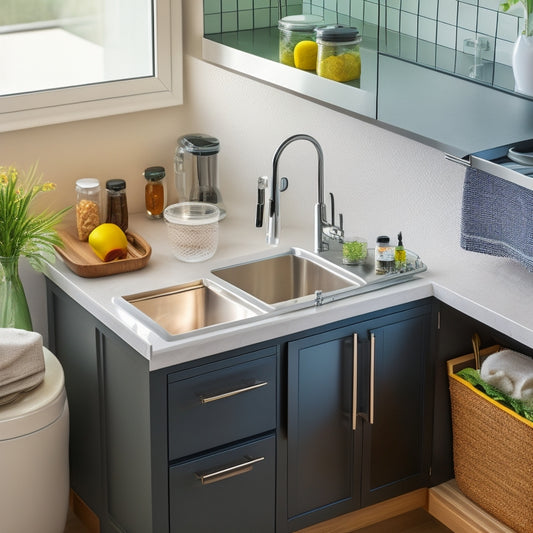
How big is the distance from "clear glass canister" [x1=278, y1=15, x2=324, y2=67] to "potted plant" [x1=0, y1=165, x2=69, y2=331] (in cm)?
79

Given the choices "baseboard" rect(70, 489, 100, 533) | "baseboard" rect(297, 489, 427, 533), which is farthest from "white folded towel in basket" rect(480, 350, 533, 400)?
"baseboard" rect(70, 489, 100, 533)

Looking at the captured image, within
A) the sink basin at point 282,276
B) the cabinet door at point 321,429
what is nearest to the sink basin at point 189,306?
the sink basin at point 282,276

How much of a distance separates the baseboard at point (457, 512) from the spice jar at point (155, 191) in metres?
1.25

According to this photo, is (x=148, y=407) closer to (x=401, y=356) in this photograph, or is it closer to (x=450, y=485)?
(x=401, y=356)

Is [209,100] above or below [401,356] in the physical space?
above

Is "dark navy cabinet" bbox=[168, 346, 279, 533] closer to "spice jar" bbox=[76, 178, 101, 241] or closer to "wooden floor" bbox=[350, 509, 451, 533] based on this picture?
"wooden floor" bbox=[350, 509, 451, 533]

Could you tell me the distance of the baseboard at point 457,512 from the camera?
3.01m

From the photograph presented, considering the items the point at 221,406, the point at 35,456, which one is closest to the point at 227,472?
the point at 221,406

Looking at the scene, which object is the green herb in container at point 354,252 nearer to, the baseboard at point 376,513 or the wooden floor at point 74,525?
the baseboard at point 376,513

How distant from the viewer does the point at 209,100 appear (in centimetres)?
357

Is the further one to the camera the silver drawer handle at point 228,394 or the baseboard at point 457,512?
the baseboard at point 457,512

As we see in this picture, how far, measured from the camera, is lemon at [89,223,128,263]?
3.11 metres

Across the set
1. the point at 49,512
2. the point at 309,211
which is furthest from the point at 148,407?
the point at 309,211

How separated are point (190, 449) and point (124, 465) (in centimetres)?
25
